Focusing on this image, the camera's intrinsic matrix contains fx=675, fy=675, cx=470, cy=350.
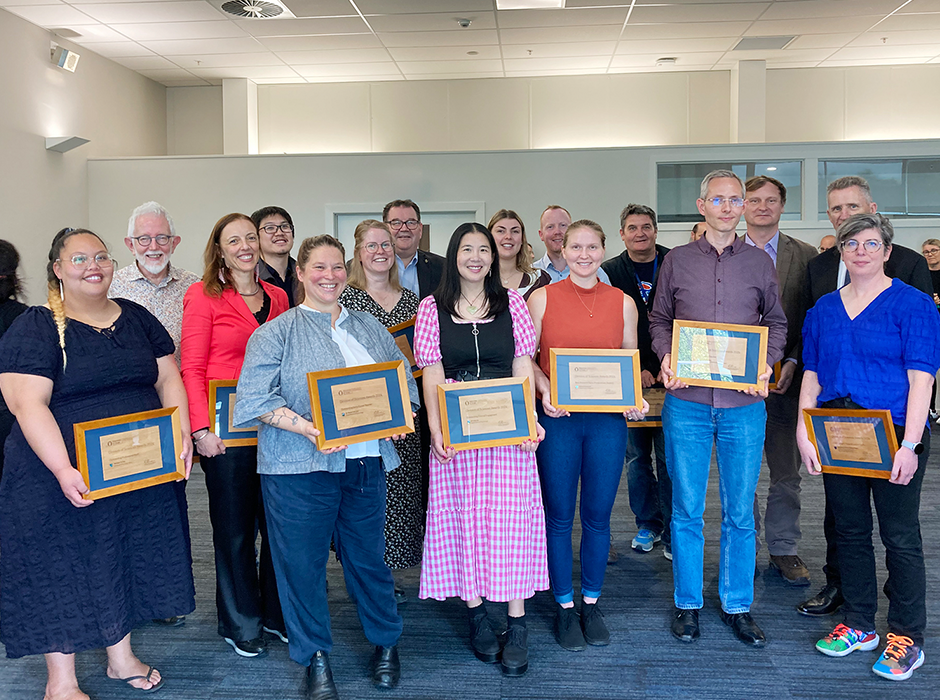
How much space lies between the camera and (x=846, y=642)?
243 cm

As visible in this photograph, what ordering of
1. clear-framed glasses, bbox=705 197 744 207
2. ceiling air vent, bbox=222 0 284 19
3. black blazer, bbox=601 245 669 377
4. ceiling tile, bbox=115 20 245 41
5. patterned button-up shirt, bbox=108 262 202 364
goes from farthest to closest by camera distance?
ceiling tile, bbox=115 20 245 41
ceiling air vent, bbox=222 0 284 19
black blazer, bbox=601 245 669 377
patterned button-up shirt, bbox=108 262 202 364
clear-framed glasses, bbox=705 197 744 207

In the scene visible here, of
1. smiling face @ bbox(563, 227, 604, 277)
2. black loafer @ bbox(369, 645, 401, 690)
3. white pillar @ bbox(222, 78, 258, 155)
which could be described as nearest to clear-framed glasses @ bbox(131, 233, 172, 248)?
smiling face @ bbox(563, 227, 604, 277)

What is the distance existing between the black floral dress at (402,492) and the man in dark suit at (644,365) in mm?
1139

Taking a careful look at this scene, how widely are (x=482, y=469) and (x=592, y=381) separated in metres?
0.50

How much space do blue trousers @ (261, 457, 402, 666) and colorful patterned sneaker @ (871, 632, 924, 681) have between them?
65.4 inches

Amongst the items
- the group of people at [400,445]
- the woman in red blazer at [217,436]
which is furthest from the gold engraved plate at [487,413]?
the woman in red blazer at [217,436]

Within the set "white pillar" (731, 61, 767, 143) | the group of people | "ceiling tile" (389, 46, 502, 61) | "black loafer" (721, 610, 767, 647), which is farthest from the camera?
"white pillar" (731, 61, 767, 143)

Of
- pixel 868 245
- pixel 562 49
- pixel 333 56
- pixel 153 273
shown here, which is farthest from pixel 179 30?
pixel 868 245

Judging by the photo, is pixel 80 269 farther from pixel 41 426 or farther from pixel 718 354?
pixel 718 354

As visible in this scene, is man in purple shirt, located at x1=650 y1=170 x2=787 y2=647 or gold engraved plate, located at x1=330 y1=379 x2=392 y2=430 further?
man in purple shirt, located at x1=650 y1=170 x2=787 y2=647

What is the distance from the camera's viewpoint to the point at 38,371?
6.33 ft

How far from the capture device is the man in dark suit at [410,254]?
3148 millimetres

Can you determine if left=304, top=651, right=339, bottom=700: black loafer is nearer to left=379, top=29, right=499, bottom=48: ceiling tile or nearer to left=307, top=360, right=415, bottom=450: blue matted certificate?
left=307, top=360, right=415, bottom=450: blue matted certificate

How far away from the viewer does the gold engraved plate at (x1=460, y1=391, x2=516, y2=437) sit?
2.25 meters
